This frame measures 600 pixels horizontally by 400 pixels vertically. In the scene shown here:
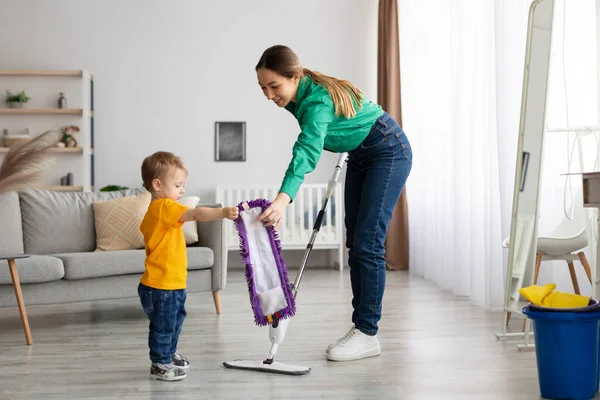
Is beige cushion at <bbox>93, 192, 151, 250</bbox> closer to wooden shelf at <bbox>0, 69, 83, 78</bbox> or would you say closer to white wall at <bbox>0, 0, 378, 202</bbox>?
white wall at <bbox>0, 0, 378, 202</bbox>

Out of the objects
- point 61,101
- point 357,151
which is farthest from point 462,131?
point 61,101

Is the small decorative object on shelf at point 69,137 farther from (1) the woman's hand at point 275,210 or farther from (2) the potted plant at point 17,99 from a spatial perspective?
(1) the woman's hand at point 275,210

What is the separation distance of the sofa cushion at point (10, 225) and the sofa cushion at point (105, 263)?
36 cm

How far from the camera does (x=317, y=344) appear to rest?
3.09m

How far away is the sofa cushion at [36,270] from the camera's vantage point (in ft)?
11.1

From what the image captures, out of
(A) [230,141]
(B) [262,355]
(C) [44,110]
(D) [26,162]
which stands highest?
(C) [44,110]

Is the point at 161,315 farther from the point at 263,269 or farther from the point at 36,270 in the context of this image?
the point at 36,270

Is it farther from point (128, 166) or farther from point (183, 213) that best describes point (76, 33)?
point (183, 213)

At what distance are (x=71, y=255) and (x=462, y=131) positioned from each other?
8.13ft

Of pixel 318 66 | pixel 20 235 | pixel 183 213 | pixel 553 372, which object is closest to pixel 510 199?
pixel 553 372

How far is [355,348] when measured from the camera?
2.75m

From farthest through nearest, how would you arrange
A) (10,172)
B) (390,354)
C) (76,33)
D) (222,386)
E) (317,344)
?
(76,33), (317,344), (390,354), (222,386), (10,172)

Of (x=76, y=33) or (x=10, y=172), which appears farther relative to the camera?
(x=76, y=33)

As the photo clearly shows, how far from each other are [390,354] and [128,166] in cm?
439
